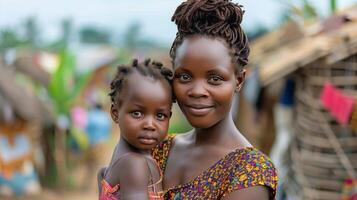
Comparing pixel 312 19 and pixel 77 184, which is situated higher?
pixel 312 19

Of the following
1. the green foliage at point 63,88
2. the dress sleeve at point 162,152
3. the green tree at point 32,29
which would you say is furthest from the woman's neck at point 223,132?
the green tree at point 32,29

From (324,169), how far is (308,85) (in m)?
0.86

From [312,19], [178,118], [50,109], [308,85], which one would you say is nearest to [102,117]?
[50,109]

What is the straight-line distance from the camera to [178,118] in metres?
13.0

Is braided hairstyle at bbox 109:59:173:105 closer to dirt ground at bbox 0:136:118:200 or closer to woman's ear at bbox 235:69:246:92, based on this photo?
woman's ear at bbox 235:69:246:92

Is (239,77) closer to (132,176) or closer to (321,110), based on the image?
(132,176)

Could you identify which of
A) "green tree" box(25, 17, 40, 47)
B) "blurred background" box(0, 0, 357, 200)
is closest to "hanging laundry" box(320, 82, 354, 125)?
"blurred background" box(0, 0, 357, 200)

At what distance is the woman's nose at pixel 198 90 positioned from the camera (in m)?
2.19

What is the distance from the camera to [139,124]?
2289 millimetres

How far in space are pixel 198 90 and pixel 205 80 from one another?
45 millimetres

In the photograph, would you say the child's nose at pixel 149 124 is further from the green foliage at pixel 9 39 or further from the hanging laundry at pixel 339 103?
the green foliage at pixel 9 39

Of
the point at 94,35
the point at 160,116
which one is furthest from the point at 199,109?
the point at 94,35

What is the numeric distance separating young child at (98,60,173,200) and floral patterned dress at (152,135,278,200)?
10 centimetres

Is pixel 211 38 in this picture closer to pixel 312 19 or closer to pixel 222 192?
pixel 222 192
